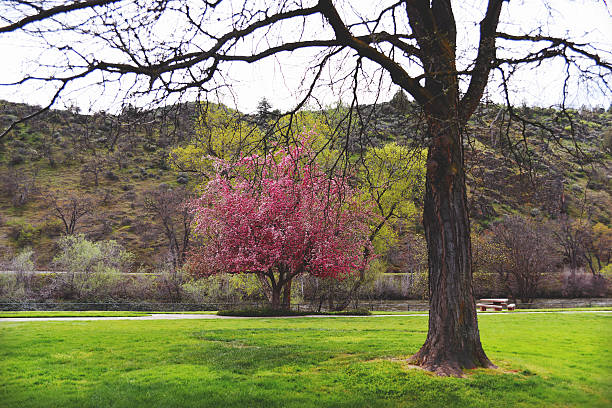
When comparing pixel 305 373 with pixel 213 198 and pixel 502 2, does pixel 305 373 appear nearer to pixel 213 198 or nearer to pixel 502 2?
pixel 502 2

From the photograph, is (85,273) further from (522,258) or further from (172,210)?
(522,258)

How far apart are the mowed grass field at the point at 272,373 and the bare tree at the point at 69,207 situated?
3373 cm

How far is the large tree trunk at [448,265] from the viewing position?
20.5 ft

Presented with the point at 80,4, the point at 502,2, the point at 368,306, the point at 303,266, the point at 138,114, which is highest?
the point at 502,2

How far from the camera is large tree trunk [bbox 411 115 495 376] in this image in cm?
624

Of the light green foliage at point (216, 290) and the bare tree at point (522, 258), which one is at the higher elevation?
the bare tree at point (522, 258)

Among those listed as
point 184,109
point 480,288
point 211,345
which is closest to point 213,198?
point 211,345

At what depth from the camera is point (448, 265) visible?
6391 millimetres

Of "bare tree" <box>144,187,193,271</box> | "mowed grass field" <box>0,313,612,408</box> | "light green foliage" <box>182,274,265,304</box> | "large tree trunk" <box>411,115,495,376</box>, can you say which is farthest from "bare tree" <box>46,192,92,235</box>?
"large tree trunk" <box>411,115,495,376</box>

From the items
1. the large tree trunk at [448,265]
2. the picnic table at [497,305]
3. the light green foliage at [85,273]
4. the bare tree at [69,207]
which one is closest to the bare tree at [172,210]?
the bare tree at [69,207]

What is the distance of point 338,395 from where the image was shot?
5238 mm

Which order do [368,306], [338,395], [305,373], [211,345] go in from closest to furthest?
[338,395], [305,373], [211,345], [368,306]

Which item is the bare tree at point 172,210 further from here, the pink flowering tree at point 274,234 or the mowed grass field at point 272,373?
the mowed grass field at point 272,373

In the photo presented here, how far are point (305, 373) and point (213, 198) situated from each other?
1483 cm
